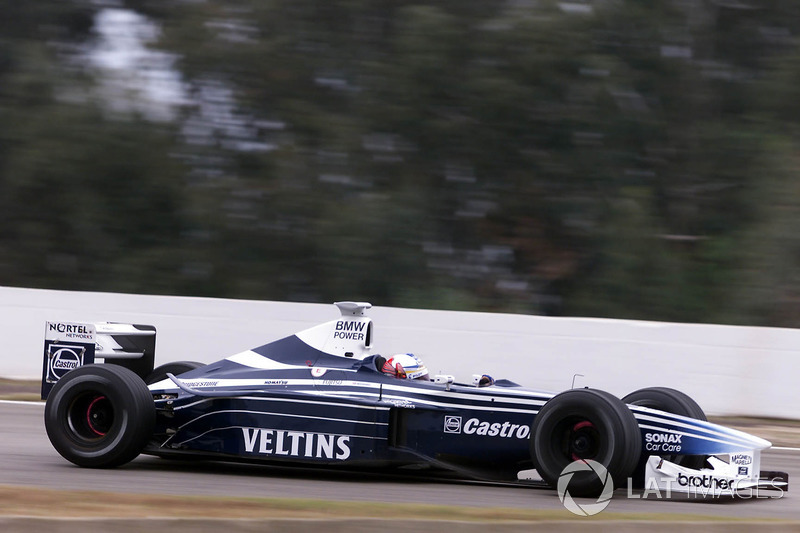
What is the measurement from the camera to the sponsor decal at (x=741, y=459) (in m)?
6.91

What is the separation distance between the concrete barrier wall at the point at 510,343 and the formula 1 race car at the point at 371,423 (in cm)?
393

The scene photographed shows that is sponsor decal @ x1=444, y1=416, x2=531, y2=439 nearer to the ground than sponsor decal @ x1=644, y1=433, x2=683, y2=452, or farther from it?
nearer to the ground

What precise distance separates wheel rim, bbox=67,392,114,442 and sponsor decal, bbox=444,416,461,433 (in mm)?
2573

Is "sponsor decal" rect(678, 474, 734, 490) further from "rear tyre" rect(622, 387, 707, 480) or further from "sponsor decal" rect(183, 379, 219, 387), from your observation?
"sponsor decal" rect(183, 379, 219, 387)

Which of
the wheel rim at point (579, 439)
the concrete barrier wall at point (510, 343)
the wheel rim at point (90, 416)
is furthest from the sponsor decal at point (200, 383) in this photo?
the concrete barrier wall at point (510, 343)

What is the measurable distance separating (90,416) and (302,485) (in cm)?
180

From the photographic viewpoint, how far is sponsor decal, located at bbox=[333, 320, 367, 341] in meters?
8.12

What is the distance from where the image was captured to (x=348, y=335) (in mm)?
8117

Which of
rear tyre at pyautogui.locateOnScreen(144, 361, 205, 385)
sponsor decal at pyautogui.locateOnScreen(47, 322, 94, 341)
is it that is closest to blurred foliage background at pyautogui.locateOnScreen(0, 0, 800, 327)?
rear tyre at pyautogui.locateOnScreen(144, 361, 205, 385)

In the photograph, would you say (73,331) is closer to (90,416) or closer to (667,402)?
(90,416)

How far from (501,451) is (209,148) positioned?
14.3 metres

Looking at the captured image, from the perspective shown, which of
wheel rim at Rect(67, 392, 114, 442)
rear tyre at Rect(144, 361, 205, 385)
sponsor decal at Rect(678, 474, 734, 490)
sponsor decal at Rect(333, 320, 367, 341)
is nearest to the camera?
sponsor decal at Rect(678, 474, 734, 490)

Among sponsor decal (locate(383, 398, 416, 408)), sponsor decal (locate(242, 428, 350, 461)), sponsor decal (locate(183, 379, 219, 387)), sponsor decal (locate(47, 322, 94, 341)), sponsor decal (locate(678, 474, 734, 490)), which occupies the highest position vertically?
sponsor decal (locate(47, 322, 94, 341))

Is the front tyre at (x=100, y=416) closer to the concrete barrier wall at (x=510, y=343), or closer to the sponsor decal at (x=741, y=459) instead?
the sponsor decal at (x=741, y=459)
